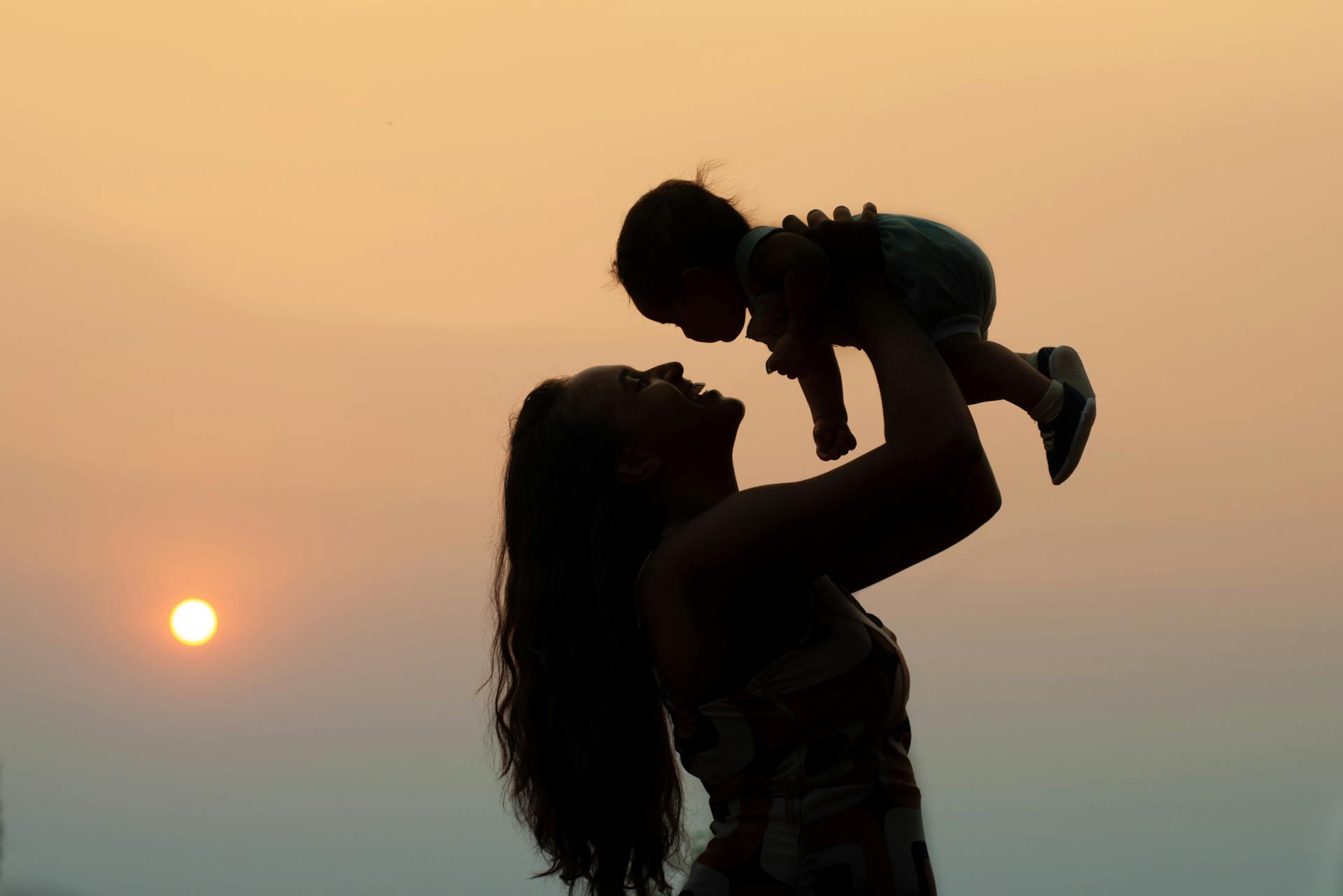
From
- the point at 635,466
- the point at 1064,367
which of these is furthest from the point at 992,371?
the point at 635,466

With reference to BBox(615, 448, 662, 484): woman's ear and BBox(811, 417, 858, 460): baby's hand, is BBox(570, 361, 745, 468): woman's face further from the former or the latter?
BBox(811, 417, 858, 460): baby's hand

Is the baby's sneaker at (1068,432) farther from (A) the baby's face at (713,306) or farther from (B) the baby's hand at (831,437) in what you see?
(A) the baby's face at (713,306)

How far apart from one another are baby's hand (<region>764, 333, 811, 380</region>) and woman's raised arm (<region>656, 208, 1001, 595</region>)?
1.37ft

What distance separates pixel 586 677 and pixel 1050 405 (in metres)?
1.44

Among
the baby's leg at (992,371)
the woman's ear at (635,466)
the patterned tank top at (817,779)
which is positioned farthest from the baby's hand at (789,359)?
the patterned tank top at (817,779)

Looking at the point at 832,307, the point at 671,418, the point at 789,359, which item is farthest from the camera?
the point at 789,359

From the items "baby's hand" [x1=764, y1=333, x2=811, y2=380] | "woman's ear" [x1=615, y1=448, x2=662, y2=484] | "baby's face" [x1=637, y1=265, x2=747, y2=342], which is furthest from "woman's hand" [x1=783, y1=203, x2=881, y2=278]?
"woman's ear" [x1=615, y1=448, x2=662, y2=484]

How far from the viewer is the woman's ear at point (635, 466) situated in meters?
3.04

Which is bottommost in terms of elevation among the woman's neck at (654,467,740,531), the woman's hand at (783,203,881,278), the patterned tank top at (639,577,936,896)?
the patterned tank top at (639,577,936,896)

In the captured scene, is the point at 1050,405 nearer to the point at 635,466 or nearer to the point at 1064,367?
the point at 1064,367

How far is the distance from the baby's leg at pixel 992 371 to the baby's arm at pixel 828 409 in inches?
14.1

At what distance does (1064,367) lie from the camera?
340 centimetres

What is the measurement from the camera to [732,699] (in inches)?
107

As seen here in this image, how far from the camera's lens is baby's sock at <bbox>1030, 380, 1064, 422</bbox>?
10.6 ft
